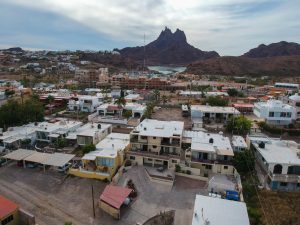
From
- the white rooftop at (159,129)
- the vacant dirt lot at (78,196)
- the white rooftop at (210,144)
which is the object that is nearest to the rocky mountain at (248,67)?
the white rooftop at (159,129)

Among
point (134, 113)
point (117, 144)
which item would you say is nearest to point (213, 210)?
point (117, 144)

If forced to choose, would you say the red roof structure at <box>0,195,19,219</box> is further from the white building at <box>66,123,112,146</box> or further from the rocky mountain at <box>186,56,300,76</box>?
the rocky mountain at <box>186,56,300,76</box>

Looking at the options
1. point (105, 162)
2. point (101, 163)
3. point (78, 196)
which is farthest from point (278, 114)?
point (78, 196)

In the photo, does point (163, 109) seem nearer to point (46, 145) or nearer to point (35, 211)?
point (46, 145)

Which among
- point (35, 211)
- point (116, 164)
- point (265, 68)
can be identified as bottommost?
point (35, 211)

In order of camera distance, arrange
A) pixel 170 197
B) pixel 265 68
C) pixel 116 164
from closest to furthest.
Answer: pixel 170 197 → pixel 116 164 → pixel 265 68

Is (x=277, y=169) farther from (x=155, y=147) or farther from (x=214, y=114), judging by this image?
(x=214, y=114)
